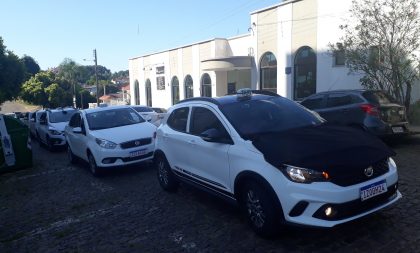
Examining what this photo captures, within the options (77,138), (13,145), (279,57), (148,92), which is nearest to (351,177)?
(77,138)

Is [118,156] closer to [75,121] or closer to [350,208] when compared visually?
[75,121]

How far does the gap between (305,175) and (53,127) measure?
12.2m

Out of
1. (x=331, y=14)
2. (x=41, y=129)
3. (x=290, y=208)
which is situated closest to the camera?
(x=290, y=208)

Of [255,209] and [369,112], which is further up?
[369,112]

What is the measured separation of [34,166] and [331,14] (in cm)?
1529

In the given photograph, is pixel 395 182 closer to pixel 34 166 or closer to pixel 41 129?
pixel 34 166

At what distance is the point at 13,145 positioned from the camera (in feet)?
33.9

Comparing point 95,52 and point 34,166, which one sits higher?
point 95,52

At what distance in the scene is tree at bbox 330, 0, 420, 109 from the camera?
41.6ft

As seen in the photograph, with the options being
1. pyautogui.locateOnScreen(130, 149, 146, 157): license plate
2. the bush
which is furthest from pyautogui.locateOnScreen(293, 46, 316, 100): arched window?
pyautogui.locateOnScreen(130, 149, 146, 157): license plate

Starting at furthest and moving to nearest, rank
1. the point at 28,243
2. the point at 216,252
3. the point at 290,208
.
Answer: the point at 28,243
the point at 216,252
the point at 290,208

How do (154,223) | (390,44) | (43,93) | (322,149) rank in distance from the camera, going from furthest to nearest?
(43,93) → (390,44) → (154,223) → (322,149)

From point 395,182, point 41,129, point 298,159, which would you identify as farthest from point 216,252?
point 41,129

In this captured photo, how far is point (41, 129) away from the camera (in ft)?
50.5
